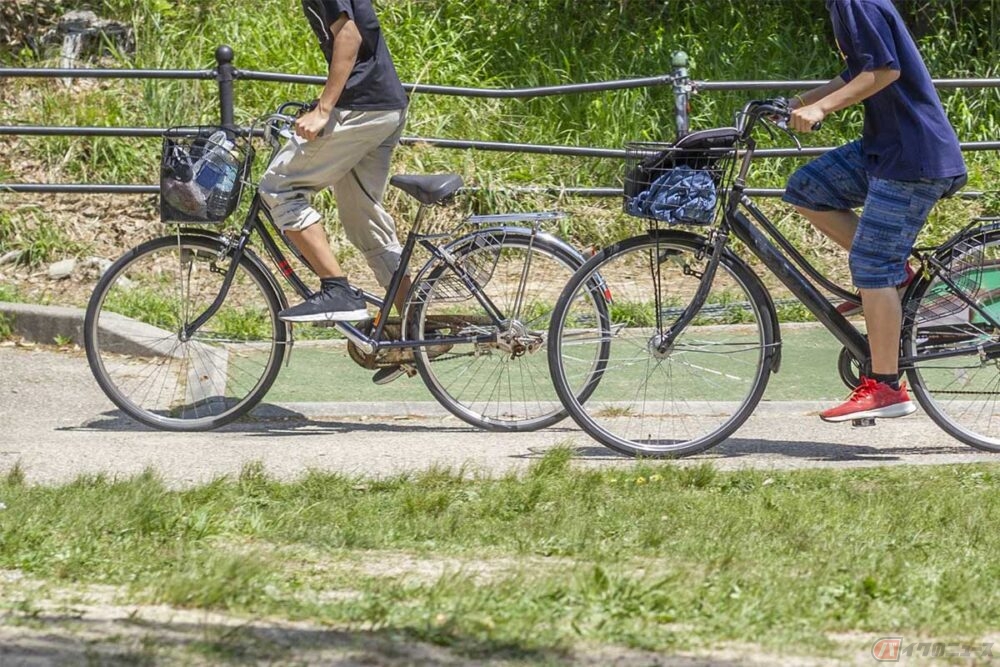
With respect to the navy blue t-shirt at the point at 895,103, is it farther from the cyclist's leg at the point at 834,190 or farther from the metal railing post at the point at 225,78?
the metal railing post at the point at 225,78

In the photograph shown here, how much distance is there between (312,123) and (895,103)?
2244mm

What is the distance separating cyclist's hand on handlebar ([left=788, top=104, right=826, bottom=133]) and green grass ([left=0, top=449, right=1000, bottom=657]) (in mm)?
1262

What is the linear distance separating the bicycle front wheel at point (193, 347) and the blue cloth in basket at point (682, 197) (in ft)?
5.73

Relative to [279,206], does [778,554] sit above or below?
below

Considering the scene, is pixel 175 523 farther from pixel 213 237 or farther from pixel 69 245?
pixel 69 245

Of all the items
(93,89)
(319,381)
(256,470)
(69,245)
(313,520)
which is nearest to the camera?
(313,520)

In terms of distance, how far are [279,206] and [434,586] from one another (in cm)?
Result: 261

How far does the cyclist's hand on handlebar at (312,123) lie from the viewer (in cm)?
614

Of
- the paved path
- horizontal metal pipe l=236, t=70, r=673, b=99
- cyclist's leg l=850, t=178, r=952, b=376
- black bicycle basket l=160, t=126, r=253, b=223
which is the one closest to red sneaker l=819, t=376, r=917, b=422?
cyclist's leg l=850, t=178, r=952, b=376

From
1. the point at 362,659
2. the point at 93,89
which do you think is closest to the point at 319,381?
the point at 362,659

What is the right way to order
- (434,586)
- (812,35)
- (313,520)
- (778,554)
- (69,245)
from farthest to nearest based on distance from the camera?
(812,35) → (69,245) → (313,520) → (778,554) → (434,586)

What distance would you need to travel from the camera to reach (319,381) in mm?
7660

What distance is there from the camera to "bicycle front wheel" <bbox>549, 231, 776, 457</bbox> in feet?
19.8

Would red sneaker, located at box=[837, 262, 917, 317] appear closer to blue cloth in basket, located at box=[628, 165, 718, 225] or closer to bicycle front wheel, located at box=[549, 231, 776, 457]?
bicycle front wheel, located at box=[549, 231, 776, 457]
